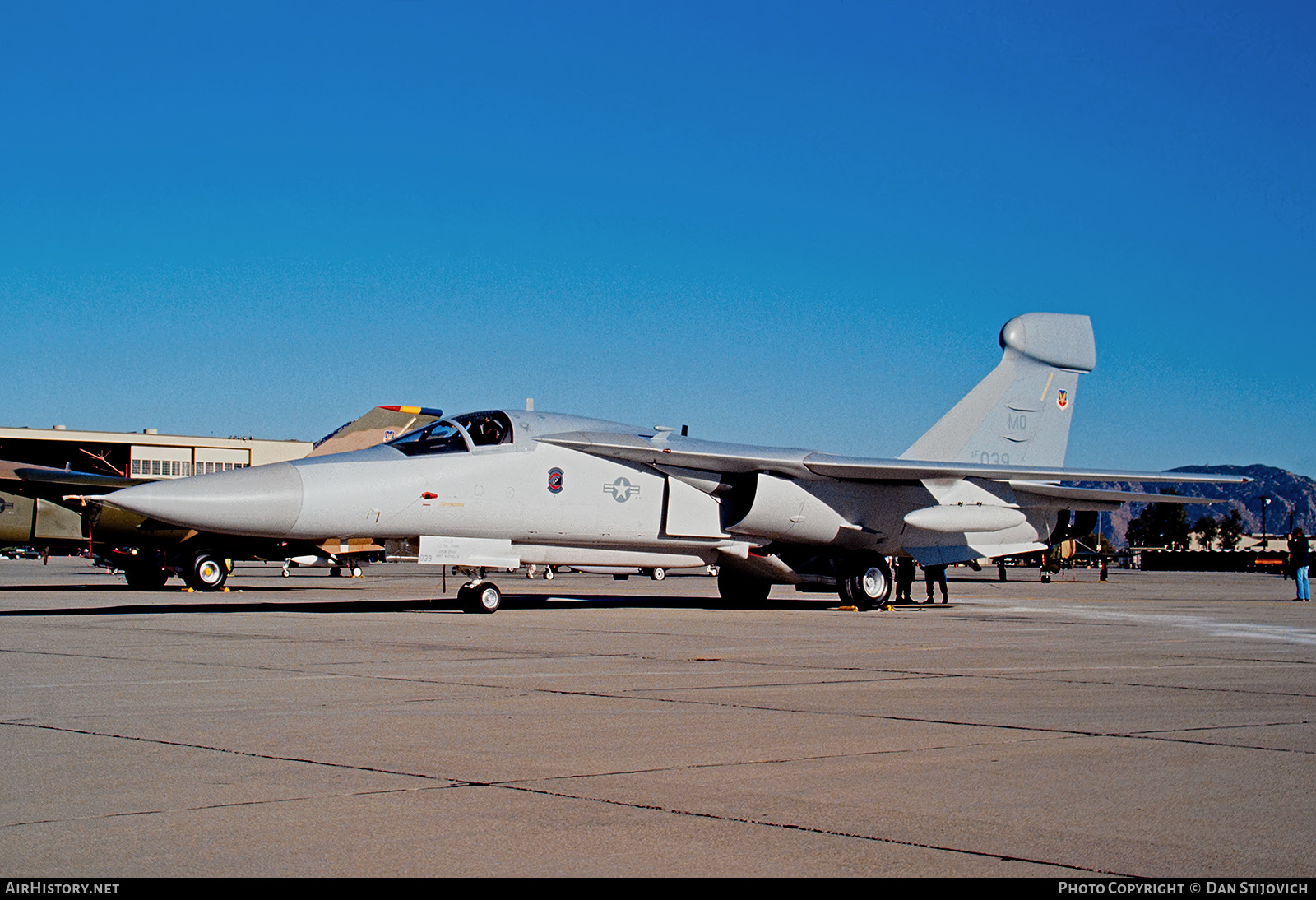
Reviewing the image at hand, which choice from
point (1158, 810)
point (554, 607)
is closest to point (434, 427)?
point (554, 607)

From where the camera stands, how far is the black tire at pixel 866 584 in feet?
59.1

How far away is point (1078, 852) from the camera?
3.44 meters

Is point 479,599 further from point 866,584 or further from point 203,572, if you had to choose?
point 203,572

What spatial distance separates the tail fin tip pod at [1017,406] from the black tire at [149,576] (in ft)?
45.9

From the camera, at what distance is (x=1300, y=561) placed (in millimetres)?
23234

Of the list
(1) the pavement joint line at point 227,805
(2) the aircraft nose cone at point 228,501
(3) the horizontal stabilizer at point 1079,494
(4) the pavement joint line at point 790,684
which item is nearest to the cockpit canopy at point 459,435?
(2) the aircraft nose cone at point 228,501

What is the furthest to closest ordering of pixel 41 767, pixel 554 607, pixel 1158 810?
pixel 554 607 < pixel 41 767 < pixel 1158 810

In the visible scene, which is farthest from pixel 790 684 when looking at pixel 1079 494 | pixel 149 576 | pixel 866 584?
pixel 149 576

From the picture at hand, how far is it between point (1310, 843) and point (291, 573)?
35057 mm

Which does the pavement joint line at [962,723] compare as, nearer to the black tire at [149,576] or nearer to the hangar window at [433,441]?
the hangar window at [433,441]

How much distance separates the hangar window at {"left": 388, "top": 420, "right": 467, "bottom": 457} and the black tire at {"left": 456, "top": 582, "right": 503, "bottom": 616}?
1.77 meters

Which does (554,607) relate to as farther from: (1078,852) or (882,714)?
(1078,852)

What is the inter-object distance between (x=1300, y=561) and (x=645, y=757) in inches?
883
